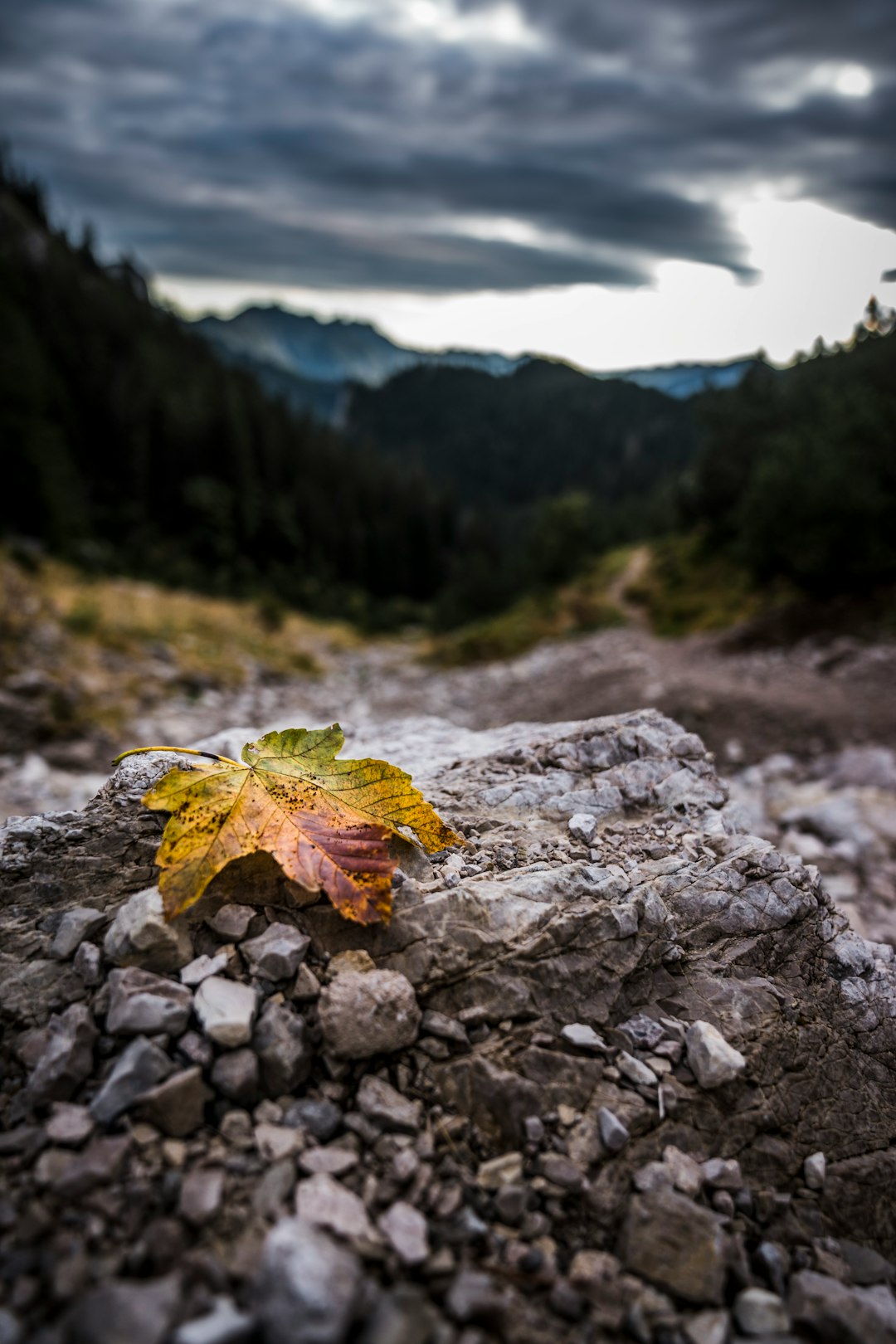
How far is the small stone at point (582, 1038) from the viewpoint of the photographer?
180 centimetres

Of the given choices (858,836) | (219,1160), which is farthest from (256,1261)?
(858,836)

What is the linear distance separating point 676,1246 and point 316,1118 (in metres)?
0.82

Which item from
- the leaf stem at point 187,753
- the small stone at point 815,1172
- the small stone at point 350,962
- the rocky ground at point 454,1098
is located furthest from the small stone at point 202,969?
the small stone at point 815,1172

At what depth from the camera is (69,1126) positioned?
55.4 inches

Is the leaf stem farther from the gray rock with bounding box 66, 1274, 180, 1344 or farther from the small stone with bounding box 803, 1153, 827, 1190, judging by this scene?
the small stone with bounding box 803, 1153, 827, 1190

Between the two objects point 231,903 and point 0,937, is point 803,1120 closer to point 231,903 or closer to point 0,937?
point 231,903

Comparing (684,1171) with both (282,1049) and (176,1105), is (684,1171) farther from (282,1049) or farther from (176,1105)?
(176,1105)

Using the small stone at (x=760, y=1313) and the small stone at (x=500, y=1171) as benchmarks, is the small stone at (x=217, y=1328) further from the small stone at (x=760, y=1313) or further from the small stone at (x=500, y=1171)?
the small stone at (x=760, y=1313)

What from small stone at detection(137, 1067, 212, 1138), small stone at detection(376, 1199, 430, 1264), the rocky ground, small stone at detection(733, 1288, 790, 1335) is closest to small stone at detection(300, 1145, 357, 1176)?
the rocky ground

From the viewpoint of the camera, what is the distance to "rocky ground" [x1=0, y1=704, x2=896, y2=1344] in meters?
1.23

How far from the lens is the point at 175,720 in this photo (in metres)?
12.0

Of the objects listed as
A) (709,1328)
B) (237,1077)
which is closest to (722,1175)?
(709,1328)

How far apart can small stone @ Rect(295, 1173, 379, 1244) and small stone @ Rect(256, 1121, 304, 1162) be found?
7cm

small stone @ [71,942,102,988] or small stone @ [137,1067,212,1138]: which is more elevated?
small stone @ [71,942,102,988]
